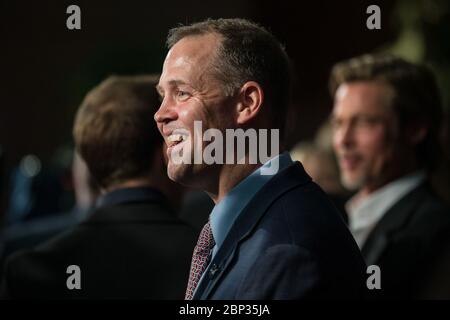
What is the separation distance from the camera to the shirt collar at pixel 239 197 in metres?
1.60

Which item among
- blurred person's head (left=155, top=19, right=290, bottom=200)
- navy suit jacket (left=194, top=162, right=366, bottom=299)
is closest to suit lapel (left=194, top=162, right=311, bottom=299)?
navy suit jacket (left=194, top=162, right=366, bottom=299)

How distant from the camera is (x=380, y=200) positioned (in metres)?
3.12

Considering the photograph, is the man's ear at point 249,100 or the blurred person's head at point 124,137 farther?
the blurred person's head at point 124,137

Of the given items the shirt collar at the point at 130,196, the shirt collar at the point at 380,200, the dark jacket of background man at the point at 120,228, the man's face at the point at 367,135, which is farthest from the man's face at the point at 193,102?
the man's face at the point at 367,135

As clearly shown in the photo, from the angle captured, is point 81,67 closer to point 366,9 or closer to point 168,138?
point 366,9

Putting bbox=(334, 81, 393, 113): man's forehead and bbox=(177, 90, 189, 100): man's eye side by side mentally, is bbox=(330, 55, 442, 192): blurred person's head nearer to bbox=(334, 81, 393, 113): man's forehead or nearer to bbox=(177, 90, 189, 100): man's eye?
bbox=(334, 81, 393, 113): man's forehead

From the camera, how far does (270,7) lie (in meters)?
5.41

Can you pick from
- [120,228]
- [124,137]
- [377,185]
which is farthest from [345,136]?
[120,228]

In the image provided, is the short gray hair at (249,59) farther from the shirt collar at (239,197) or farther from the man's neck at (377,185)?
the man's neck at (377,185)

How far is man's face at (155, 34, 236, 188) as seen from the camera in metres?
1.61

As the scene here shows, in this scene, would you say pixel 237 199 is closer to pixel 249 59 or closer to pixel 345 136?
pixel 249 59

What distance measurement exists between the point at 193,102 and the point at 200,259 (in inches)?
12.4

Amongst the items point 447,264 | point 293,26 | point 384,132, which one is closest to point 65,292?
point 447,264

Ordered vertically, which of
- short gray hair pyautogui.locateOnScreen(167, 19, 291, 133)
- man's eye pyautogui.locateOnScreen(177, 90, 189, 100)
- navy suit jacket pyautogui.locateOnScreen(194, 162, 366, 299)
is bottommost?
navy suit jacket pyautogui.locateOnScreen(194, 162, 366, 299)
